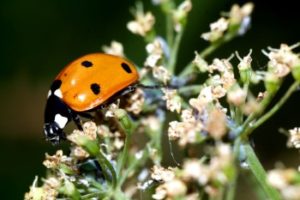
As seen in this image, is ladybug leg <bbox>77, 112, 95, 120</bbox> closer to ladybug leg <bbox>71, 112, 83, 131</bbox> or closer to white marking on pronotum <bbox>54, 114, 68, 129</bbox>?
ladybug leg <bbox>71, 112, 83, 131</bbox>

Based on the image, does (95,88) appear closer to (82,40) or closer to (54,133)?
(54,133)

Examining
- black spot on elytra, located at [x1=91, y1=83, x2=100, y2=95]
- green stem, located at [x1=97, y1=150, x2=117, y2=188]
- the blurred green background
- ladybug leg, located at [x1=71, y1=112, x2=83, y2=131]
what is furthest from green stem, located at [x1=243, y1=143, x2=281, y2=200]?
the blurred green background

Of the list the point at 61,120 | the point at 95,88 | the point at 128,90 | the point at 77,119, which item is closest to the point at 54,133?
the point at 61,120

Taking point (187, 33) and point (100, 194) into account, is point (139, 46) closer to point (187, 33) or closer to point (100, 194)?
point (187, 33)

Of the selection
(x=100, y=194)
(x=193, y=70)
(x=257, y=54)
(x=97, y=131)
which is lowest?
(x=100, y=194)

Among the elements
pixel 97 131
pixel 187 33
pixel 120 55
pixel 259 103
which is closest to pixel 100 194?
pixel 97 131

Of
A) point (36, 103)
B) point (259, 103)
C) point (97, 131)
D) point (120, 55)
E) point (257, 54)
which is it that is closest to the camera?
point (259, 103)

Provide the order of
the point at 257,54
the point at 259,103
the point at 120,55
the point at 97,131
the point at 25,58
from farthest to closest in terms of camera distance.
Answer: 1. the point at 25,58
2. the point at 257,54
3. the point at 120,55
4. the point at 97,131
5. the point at 259,103
